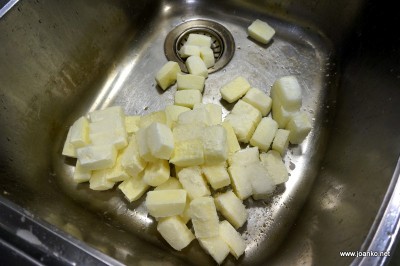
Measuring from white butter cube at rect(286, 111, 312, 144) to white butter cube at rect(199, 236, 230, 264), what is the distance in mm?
425

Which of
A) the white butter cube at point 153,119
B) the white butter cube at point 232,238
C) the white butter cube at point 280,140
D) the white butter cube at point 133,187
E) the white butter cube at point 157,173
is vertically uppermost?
the white butter cube at point 153,119

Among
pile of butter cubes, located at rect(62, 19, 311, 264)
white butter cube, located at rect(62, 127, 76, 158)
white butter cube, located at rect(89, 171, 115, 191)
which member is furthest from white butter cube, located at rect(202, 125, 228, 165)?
white butter cube, located at rect(62, 127, 76, 158)

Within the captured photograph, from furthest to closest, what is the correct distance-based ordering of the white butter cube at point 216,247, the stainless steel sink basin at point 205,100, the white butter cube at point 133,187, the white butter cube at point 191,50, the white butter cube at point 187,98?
the white butter cube at point 191,50 → the white butter cube at point 187,98 → the white butter cube at point 133,187 → the white butter cube at point 216,247 → the stainless steel sink basin at point 205,100

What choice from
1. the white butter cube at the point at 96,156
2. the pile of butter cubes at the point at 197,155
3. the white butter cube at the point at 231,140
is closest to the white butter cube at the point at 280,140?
the pile of butter cubes at the point at 197,155

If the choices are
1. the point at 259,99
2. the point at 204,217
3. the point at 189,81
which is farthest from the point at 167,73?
the point at 204,217

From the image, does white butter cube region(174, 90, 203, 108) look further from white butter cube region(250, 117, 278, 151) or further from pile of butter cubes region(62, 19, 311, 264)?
white butter cube region(250, 117, 278, 151)

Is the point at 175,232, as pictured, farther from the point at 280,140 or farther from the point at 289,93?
the point at 289,93

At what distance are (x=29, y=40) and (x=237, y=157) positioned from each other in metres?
0.72

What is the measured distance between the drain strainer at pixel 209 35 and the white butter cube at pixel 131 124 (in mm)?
305

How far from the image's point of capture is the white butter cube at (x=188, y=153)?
1.01 meters

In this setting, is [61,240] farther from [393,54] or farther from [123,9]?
[393,54]

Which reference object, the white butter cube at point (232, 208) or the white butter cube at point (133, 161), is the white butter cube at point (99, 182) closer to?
the white butter cube at point (133, 161)

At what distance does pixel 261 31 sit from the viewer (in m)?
1.36

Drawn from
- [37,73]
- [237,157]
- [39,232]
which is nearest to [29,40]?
[37,73]
